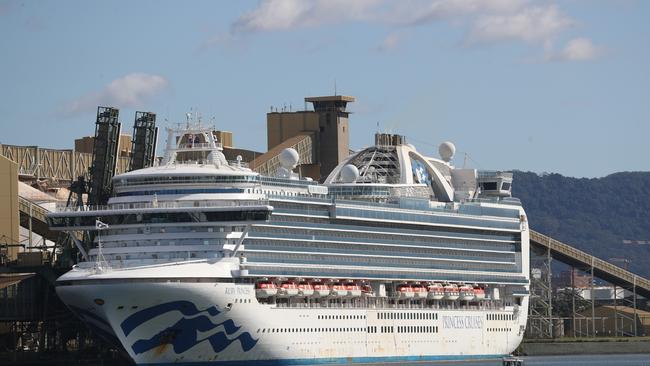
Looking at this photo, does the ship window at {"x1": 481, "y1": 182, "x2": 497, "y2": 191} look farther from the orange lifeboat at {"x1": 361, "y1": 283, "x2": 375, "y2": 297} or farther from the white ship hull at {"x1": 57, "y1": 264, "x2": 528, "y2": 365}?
the white ship hull at {"x1": 57, "y1": 264, "x2": 528, "y2": 365}

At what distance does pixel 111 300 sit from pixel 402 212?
83.2 ft

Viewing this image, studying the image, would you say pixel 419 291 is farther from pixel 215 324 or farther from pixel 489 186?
pixel 215 324

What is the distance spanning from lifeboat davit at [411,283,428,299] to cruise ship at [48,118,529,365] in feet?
1.05

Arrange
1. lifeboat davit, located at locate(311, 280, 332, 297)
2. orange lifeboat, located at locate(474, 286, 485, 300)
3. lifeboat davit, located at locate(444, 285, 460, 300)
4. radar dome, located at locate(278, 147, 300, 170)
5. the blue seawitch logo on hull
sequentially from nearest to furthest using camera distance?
the blue seawitch logo on hull
lifeboat davit, located at locate(311, 280, 332, 297)
radar dome, located at locate(278, 147, 300, 170)
lifeboat davit, located at locate(444, 285, 460, 300)
orange lifeboat, located at locate(474, 286, 485, 300)

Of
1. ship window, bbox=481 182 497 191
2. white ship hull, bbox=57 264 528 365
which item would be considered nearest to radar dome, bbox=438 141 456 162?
ship window, bbox=481 182 497 191

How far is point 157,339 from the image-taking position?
79.2 metres

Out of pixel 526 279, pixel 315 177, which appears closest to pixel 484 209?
pixel 526 279

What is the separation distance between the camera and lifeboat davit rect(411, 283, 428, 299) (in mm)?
97375

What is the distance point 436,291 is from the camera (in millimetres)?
99625

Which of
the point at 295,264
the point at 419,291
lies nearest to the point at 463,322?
the point at 419,291

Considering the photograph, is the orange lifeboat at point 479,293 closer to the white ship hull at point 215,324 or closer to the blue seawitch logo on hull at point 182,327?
the white ship hull at point 215,324

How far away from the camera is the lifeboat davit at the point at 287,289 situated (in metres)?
84.4

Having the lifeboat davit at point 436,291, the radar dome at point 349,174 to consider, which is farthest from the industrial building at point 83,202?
the lifeboat davit at point 436,291

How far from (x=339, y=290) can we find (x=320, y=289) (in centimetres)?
225
